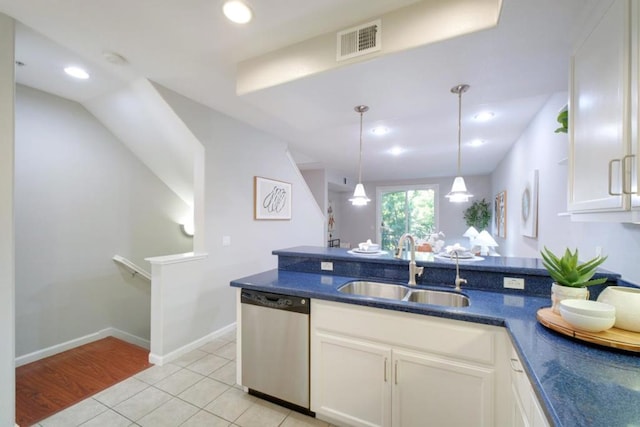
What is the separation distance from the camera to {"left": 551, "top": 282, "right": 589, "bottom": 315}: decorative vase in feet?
4.13

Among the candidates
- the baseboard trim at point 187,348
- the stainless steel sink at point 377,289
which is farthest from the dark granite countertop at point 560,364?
the baseboard trim at point 187,348

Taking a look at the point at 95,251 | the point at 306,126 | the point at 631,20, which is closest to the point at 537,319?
the point at 631,20

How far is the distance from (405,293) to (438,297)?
0.22 meters

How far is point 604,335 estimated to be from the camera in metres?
1.05

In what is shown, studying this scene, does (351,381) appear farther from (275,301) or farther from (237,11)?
(237,11)

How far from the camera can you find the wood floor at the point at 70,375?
1944mm

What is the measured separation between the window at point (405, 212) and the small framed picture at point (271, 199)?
15.4 feet

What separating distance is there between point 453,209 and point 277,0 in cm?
718

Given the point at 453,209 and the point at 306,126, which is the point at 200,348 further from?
the point at 453,209

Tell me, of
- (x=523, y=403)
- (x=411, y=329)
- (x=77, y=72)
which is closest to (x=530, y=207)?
(x=411, y=329)

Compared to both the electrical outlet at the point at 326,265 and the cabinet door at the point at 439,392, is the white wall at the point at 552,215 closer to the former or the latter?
the cabinet door at the point at 439,392

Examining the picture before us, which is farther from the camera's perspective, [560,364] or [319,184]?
[319,184]

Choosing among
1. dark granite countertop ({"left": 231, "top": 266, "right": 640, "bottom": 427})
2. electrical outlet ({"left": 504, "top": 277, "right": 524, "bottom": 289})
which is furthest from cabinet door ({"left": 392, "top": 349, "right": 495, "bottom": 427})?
electrical outlet ({"left": 504, "top": 277, "right": 524, "bottom": 289})

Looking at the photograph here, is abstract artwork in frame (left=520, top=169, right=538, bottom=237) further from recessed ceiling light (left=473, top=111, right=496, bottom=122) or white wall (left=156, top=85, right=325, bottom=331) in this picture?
white wall (left=156, top=85, right=325, bottom=331)
